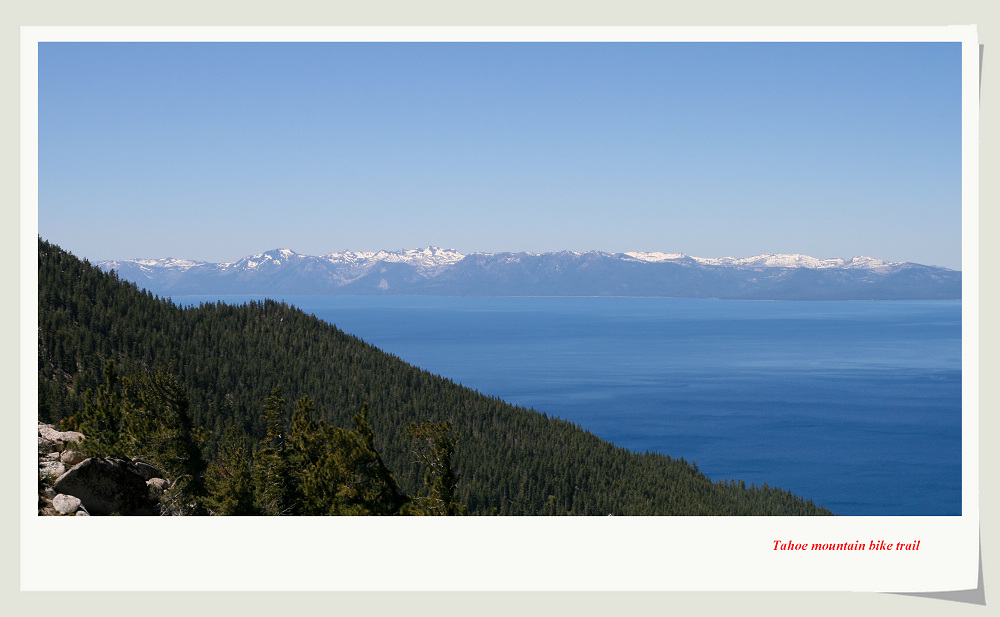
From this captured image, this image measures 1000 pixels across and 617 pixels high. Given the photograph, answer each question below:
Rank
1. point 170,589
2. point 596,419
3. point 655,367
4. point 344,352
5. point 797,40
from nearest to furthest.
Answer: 1. point 170,589
2. point 797,40
3. point 344,352
4. point 596,419
5. point 655,367

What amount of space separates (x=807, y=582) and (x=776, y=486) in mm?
67789

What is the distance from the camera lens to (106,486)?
14.5 meters

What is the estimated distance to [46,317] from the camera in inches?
2579

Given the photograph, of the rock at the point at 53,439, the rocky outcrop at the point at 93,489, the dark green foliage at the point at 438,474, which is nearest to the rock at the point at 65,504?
the rocky outcrop at the point at 93,489

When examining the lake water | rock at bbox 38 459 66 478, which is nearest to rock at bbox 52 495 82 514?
rock at bbox 38 459 66 478

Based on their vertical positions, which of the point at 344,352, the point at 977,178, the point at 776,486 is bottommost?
the point at 776,486

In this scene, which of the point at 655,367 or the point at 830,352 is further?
the point at 830,352

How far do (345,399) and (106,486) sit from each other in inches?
2897

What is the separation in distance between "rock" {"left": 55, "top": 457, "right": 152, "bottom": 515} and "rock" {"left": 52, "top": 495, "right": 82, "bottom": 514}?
0.52 meters

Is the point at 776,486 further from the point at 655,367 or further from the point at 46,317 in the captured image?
the point at 655,367

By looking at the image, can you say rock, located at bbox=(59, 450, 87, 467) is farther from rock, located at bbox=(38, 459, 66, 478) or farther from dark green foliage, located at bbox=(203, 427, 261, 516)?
dark green foliage, located at bbox=(203, 427, 261, 516)

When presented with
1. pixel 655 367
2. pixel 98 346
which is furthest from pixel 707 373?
pixel 98 346

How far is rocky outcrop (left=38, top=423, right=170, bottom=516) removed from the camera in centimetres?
1352

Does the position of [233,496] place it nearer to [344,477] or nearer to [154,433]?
[154,433]
